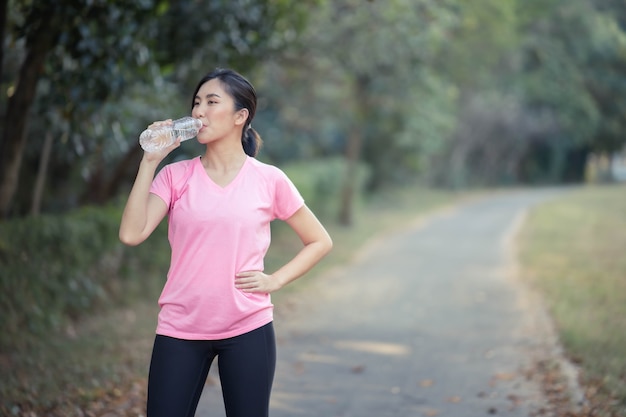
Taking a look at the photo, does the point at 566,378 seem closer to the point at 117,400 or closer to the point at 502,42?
the point at 117,400

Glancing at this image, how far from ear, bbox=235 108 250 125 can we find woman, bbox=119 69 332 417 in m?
0.03

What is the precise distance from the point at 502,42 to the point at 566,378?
65.8 ft

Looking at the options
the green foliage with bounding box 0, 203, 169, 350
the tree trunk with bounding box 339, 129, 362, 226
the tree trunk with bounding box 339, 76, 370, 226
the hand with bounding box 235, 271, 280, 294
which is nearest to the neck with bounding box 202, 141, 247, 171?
the hand with bounding box 235, 271, 280, 294

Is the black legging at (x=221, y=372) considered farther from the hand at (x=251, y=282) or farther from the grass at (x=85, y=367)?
the grass at (x=85, y=367)

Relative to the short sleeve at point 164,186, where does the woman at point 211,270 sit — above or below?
below

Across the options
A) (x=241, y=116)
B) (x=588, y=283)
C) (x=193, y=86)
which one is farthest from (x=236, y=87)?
(x=588, y=283)

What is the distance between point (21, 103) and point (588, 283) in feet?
28.8

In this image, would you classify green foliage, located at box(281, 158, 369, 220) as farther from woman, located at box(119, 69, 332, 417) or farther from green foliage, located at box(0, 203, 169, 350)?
woman, located at box(119, 69, 332, 417)

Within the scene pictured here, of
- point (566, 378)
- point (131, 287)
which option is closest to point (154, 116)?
point (131, 287)

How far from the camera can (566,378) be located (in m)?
6.95

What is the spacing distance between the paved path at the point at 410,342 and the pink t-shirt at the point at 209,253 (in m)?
3.01

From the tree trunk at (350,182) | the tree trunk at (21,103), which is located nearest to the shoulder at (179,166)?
the tree trunk at (21,103)

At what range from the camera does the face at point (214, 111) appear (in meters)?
3.24

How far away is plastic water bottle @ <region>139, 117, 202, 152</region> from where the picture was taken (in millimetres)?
3049
